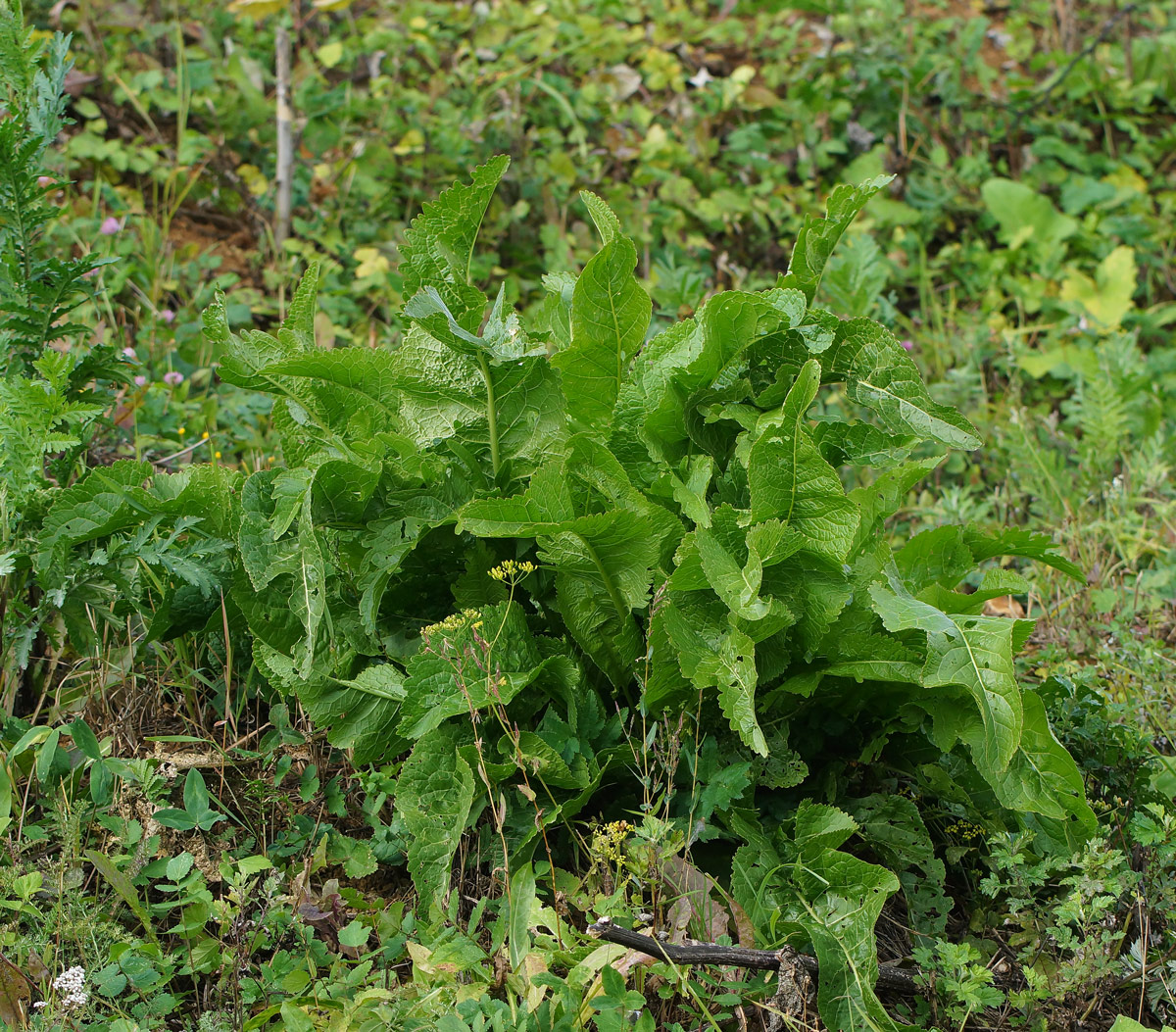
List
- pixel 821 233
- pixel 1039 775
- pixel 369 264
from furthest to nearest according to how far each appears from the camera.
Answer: pixel 369 264
pixel 821 233
pixel 1039 775

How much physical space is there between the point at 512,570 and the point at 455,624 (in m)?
0.14

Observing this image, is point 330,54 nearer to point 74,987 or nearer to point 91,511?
point 91,511

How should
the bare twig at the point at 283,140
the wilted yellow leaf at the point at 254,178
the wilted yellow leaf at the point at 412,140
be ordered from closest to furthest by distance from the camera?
1. the bare twig at the point at 283,140
2. the wilted yellow leaf at the point at 254,178
3. the wilted yellow leaf at the point at 412,140

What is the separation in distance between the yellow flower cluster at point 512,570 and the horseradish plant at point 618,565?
0.04 ft

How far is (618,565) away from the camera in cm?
195

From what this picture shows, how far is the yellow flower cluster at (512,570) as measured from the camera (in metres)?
1.88

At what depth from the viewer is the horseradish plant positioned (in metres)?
1.83

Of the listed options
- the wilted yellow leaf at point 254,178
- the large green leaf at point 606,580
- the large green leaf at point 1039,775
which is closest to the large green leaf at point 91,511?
the large green leaf at point 606,580

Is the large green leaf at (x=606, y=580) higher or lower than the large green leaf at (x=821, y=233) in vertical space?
lower

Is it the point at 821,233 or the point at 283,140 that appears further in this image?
the point at 283,140

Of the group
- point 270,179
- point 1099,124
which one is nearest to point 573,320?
point 270,179

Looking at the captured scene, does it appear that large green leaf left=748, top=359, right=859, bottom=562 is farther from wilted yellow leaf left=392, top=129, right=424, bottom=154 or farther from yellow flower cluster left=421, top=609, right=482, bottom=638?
wilted yellow leaf left=392, top=129, right=424, bottom=154

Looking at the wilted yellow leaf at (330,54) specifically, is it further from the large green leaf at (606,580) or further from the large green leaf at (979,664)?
the large green leaf at (979,664)

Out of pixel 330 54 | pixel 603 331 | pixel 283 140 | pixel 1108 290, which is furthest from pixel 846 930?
pixel 330 54
